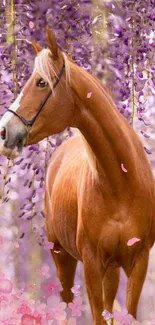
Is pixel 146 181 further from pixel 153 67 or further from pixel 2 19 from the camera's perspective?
pixel 2 19

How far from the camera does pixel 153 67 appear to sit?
17.8 feet

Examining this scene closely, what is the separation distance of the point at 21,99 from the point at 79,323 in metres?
2.84

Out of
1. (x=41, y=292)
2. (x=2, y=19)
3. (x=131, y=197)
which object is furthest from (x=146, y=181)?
(x=41, y=292)

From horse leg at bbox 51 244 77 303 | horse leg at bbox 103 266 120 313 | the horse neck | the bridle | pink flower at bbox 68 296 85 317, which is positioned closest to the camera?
the bridle

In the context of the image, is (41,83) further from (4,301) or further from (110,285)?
(110,285)

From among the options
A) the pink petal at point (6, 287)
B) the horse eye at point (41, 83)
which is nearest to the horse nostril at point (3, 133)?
the horse eye at point (41, 83)

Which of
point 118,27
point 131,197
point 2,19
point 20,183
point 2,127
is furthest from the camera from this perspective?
point 20,183

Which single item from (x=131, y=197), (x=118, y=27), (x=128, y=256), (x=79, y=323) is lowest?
(x=79, y=323)

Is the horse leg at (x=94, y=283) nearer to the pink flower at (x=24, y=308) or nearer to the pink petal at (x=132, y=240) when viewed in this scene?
the pink petal at (x=132, y=240)

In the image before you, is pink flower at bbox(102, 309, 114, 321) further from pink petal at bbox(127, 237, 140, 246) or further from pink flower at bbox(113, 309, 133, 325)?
pink petal at bbox(127, 237, 140, 246)

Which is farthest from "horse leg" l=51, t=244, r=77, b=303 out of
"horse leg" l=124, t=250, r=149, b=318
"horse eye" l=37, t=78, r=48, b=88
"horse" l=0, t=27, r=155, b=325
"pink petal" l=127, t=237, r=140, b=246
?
"horse eye" l=37, t=78, r=48, b=88

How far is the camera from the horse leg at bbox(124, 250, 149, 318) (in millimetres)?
4117

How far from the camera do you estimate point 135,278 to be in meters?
4.13

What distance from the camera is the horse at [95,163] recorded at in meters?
3.77
